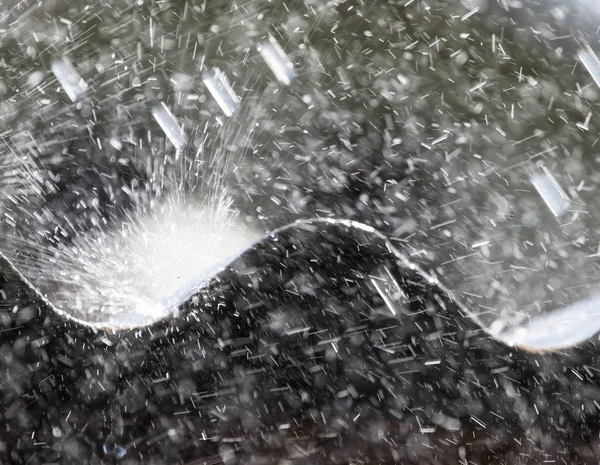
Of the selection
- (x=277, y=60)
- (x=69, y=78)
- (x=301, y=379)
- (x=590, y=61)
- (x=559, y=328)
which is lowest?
(x=559, y=328)

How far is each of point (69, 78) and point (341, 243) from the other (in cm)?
55

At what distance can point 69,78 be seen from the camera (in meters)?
1.01

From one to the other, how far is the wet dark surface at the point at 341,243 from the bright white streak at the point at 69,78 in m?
0.02

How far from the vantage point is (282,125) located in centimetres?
98

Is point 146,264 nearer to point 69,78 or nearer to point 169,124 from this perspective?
point 169,124

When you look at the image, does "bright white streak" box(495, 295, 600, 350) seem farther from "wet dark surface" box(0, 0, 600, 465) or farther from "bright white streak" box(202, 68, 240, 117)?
"bright white streak" box(202, 68, 240, 117)

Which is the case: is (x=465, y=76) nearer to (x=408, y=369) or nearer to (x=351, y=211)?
(x=351, y=211)

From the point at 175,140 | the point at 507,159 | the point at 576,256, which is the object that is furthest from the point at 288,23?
the point at 576,256

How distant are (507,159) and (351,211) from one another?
0.25 meters

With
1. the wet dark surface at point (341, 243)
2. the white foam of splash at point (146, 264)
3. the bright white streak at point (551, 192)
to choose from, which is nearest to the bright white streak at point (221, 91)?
the wet dark surface at point (341, 243)

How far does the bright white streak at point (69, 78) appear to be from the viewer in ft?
3.32

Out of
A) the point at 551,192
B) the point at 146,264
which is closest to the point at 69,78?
the point at 146,264

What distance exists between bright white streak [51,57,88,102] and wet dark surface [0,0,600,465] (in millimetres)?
18

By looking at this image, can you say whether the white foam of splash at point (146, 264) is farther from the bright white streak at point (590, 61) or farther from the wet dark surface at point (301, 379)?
the bright white streak at point (590, 61)
